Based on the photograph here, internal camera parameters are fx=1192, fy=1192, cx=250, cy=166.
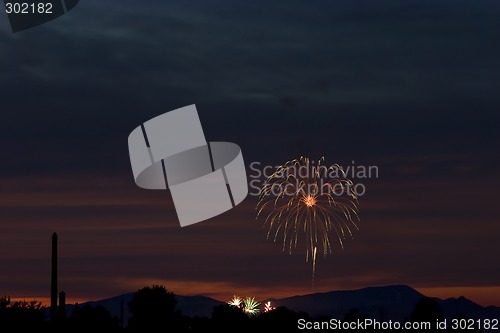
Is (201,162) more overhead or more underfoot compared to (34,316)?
more overhead

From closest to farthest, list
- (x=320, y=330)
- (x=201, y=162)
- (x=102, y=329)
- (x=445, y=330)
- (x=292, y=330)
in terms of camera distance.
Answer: (x=201, y=162) → (x=102, y=329) → (x=320, y=330) → (x=292, y=330) → (x=445, y=330)

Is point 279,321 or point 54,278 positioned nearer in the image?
point 54,278

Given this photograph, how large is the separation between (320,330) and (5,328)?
5360 centimetres

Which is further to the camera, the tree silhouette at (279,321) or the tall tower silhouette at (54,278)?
the tree silhouette at (279,321)

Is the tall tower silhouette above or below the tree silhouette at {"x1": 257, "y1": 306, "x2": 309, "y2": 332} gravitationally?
below

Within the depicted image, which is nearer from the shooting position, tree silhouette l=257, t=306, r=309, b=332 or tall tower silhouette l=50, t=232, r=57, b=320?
tall tower silhouette l=50, t=232, r=57, b=320

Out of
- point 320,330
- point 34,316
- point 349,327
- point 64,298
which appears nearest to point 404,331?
point 349,327

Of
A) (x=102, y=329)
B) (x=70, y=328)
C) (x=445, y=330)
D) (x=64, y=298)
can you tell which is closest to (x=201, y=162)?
(x=64, y=298)

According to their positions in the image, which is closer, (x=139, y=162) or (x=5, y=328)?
(x=139, y=162)

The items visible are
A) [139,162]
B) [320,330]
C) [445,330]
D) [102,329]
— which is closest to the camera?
[139,162]

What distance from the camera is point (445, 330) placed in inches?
7623

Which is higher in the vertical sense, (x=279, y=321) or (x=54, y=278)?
(x=279, y=321)

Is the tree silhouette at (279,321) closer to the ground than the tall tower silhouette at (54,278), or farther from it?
farther from it

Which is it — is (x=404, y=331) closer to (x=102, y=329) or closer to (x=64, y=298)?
(x=102, y=329)
